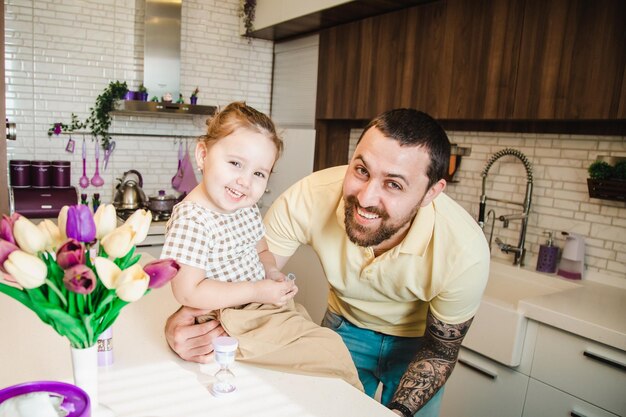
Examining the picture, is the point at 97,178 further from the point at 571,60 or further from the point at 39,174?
the point at 571,60

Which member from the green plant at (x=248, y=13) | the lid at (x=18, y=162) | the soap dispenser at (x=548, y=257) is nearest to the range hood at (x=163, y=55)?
the green plant at (x=248, y=13)

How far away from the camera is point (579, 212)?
9.02 feet

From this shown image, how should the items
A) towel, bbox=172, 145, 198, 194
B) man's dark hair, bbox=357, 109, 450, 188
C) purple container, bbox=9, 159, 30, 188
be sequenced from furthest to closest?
towel, bbox=172, 145, 198, 194, purple container, bbox=9, 159, 30, 188, man's dark hair, bbox=357, 109, 450, 188

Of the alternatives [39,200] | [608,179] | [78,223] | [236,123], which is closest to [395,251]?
[236,123]

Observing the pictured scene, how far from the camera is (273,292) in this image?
50.4 inches

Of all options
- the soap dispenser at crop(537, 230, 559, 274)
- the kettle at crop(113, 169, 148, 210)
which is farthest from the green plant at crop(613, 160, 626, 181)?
the kettle at crop(113, 169, 148, 210)

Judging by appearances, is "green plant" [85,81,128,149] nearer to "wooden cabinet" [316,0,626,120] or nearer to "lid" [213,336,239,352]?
"wooden cabinet" [316,0,626,120]

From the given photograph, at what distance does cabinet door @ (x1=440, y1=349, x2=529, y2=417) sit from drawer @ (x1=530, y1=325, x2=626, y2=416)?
0.12m

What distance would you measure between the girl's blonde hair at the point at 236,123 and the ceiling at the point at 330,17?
7.51 feet

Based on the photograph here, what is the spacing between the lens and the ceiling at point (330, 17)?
3.38m

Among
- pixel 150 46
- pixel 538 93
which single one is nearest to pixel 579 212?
pixel 538 93

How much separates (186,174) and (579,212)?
307 centimetres

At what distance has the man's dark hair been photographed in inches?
60.7

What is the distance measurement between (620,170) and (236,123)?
6.58ft
